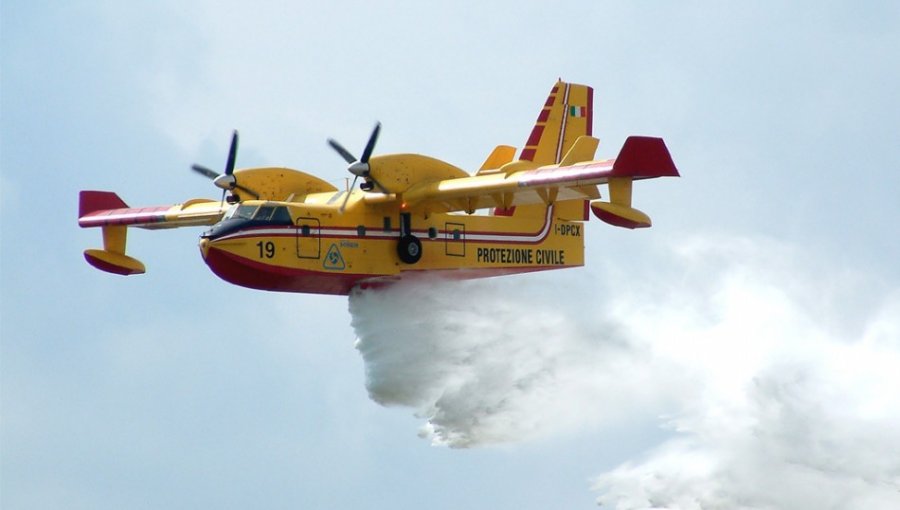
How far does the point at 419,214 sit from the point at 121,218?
25.7ft

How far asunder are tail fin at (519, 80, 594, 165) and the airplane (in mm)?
29

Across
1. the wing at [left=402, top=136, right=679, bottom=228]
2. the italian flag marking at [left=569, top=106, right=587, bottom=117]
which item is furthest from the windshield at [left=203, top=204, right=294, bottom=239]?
the italian flag marking at [left=569, top=106, right=587, bottom=117]

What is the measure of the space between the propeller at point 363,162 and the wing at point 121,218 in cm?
428

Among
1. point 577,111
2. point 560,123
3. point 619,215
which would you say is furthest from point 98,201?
point 619,215

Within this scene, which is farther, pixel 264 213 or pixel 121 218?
pixel 121 218

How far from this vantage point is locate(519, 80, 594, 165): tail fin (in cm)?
3469

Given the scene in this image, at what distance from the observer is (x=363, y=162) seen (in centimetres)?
3109

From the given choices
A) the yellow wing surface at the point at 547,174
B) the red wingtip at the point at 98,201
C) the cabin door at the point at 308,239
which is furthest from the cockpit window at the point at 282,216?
the red wingtip at the point at 98,201

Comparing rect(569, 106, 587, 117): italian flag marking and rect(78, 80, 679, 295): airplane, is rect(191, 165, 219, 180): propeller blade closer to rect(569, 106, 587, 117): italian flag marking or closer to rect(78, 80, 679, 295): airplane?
rect(78, 80, 679, 295): airplane

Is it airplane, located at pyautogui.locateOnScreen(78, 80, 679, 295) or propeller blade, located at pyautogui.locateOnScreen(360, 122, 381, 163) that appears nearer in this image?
airplane, located at pyautogui.locateOnScreen(78, 80, 679, 295)

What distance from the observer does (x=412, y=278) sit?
32.2 metres

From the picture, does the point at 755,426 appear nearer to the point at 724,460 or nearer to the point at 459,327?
the point at 724,460

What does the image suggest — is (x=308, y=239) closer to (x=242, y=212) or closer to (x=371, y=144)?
(x=242, y=212)

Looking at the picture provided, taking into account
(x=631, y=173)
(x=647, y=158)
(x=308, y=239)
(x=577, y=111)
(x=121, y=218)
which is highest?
(x=577, y=111)
